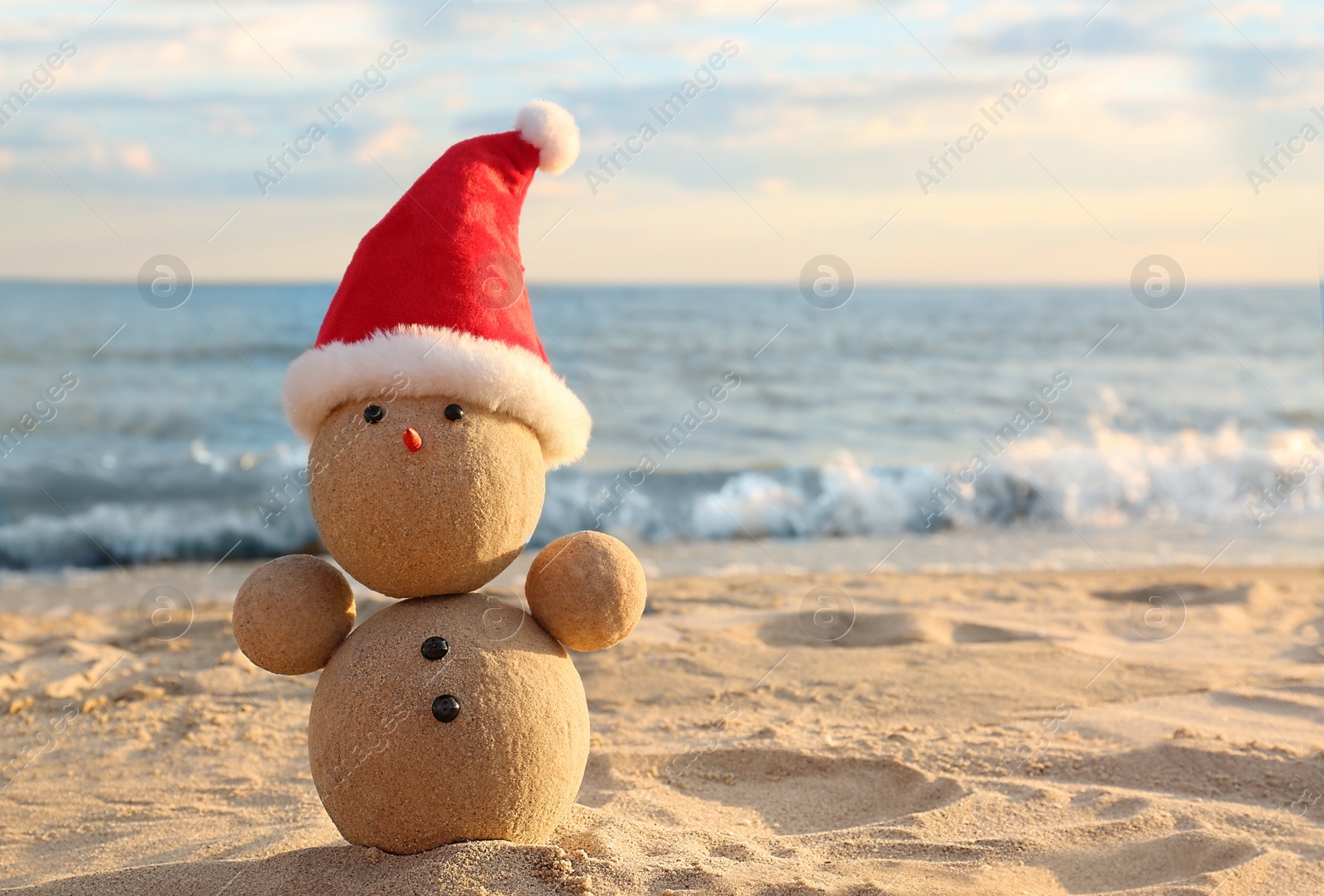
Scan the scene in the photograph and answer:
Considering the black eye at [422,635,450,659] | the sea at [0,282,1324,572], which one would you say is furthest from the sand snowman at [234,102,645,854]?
the sea at [0,282,1324,572]

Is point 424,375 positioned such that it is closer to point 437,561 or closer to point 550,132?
point 437,561

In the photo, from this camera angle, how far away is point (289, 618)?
→ 2896mm

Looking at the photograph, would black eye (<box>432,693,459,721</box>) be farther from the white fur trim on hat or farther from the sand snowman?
the white fur trim on hat

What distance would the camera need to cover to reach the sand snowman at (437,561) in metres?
2.74

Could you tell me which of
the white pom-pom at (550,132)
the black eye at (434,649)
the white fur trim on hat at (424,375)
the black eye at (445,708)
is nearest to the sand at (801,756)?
the black eye at (445,708)

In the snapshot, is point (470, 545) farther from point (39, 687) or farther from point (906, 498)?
point (906, 498)

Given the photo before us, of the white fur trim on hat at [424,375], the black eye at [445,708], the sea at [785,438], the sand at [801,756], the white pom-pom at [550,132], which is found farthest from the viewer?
the sea at [785,438]

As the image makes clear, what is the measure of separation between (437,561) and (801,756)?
2029mm

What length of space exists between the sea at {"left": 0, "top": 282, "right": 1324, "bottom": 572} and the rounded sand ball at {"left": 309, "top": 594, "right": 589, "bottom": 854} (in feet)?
17.6

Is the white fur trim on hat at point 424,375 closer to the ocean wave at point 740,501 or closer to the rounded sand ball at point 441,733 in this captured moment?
the rounded sand ball at point 441,733

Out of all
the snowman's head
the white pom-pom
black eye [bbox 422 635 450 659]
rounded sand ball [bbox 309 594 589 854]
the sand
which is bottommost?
the sand

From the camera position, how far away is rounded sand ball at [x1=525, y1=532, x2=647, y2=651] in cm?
290

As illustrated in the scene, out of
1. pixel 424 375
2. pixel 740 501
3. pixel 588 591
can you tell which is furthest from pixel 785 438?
pixel 424 375

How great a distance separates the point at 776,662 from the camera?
5449 millimetres
